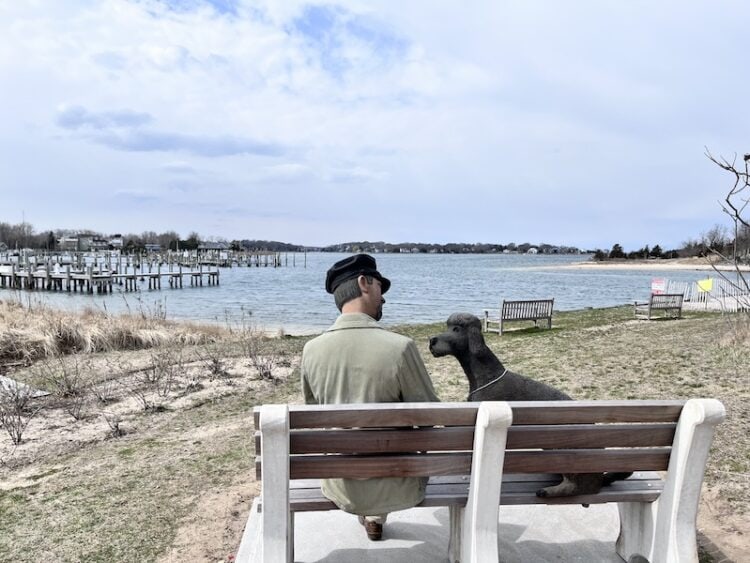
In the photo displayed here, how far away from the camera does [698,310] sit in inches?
909

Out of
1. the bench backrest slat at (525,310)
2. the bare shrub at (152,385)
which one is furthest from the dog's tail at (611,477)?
the bench backrest slat at (525,310)

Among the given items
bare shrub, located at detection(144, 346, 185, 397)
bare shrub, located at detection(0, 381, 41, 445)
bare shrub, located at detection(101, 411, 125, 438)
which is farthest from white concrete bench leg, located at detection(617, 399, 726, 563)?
bare shrub, located at detection(144, 346, 185, 397)

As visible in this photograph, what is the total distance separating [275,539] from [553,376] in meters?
7.09

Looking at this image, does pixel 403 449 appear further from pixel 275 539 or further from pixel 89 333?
pixel 89 333

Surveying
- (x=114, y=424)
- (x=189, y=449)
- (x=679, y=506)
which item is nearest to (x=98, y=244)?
(x=114, y=424)

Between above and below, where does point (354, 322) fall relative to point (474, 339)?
above

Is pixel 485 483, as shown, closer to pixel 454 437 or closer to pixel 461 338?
pixel 454 437

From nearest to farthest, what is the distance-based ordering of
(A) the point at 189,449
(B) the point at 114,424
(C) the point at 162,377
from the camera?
(A) the point at 189,449, (B) the point at 114,424, (C) the point at 162,377

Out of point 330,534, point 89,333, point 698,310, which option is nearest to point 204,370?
point 89,333

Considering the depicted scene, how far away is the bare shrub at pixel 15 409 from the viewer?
6.01 meters

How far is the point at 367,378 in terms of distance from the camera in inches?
102

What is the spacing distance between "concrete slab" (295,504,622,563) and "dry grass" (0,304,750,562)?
2.22 ft

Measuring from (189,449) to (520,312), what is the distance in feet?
42.6

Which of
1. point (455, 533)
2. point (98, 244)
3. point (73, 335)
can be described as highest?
point (98, 244)
